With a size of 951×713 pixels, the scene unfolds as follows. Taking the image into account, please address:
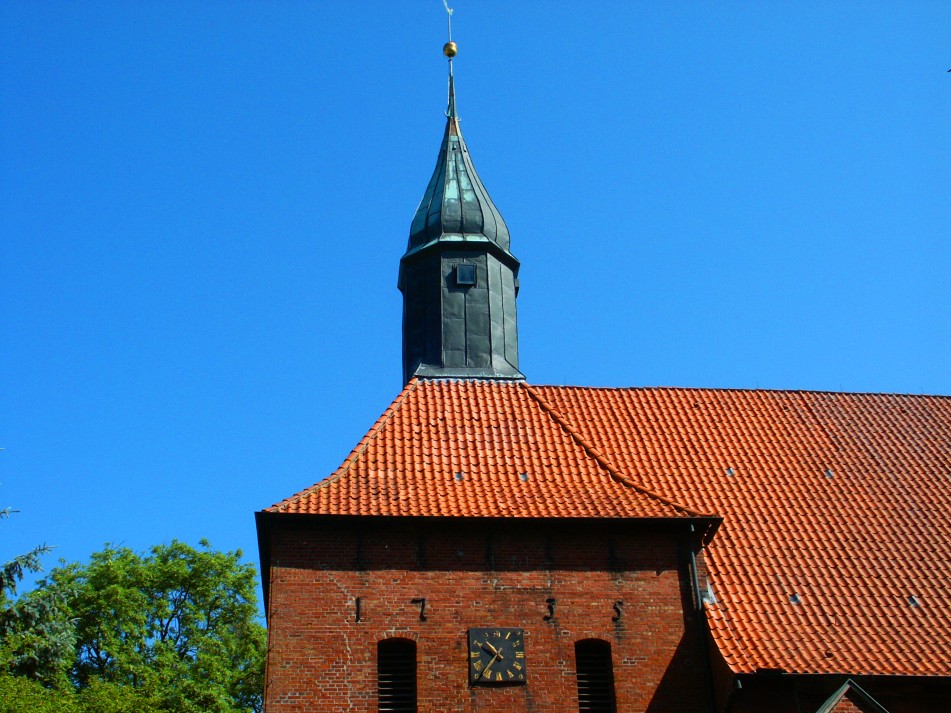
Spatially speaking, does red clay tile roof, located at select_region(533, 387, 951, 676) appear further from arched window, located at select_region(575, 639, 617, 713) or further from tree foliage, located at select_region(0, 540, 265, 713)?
tree foliage, located at select_region(0, 540, 265, 713)

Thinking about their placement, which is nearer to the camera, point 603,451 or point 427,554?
point 427,554

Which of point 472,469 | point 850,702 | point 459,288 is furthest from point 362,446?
point 850,702

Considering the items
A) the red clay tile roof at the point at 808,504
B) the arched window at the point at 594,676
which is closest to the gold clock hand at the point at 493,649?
the arched window at the point at 594,676

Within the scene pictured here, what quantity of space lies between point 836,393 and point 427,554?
9665 millimetres

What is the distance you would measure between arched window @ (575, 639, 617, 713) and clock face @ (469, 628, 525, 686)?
0.78 m

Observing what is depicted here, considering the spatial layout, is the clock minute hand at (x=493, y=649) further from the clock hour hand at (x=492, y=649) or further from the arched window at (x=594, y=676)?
the arched window at (x=594, y=676)

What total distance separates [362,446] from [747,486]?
610cm

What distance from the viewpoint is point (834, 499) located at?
60.7 ft

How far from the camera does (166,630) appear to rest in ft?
95.0

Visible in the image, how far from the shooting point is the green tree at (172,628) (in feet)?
88.3

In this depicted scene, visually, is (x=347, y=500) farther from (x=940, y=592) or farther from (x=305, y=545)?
(x=940, y=592)

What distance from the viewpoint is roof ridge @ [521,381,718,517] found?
651 inches

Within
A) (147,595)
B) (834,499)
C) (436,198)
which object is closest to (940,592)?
(834,499)

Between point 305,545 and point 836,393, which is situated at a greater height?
point 836,393
